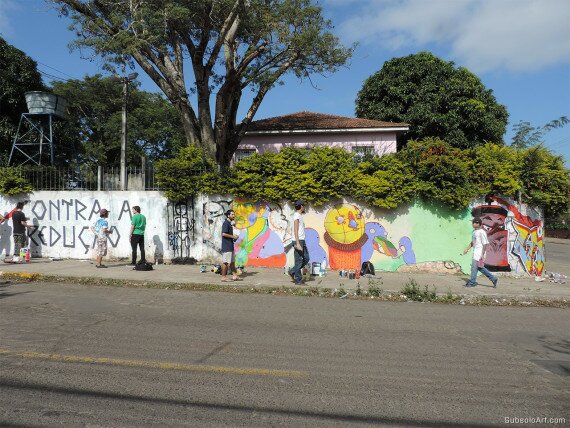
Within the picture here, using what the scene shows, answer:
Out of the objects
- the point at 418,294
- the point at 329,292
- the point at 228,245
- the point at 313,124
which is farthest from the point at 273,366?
the point at 313,124

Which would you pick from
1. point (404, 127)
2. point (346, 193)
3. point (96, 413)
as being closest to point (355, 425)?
point (96, 413)

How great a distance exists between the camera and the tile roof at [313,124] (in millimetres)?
19547

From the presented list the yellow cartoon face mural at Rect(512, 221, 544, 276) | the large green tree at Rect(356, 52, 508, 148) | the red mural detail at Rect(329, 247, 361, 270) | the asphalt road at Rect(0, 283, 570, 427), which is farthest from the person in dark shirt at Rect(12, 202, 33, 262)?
the large green tree at Rect(356, 52, 508, 148)

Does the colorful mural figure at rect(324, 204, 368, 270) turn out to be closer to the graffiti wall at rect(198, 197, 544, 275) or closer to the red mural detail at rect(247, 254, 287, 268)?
the graffiti wall at rect(198, 197, 544, 275)

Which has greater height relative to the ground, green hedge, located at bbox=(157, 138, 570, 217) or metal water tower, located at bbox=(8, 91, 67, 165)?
metal water tower, located at bbox=(8, 91, 67, 165)

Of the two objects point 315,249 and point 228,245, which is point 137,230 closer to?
point 228,245

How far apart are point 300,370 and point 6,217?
12617 millimetres

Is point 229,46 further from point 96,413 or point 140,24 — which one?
point 96,413

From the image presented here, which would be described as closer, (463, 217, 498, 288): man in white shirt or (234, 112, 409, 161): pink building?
(463, 217, 498, 288): man in white shirt

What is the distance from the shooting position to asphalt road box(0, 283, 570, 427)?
3.66 m

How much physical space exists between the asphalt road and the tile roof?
Answer: 42.2 feet

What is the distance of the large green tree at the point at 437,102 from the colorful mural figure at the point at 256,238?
1355cm

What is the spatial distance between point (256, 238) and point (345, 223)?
2.51 meters

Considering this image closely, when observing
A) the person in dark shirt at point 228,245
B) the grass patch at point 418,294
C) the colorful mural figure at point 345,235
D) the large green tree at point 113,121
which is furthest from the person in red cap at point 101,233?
the large green tree at point 113,121
